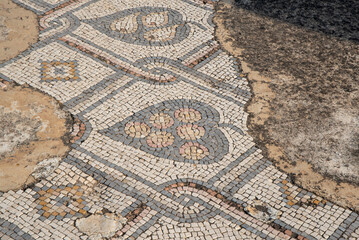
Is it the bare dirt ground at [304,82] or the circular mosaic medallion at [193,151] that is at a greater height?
the bare dirt ground at [304,82]

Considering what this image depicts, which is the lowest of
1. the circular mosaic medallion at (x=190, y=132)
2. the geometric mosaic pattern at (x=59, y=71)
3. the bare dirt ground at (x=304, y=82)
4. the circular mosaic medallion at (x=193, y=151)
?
the geometric mosaic pattern at (x=59, y=71)

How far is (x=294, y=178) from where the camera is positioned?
36.2 feet

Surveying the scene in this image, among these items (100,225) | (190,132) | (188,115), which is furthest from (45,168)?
(188,115)

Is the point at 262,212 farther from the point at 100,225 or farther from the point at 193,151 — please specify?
the point at 100,225

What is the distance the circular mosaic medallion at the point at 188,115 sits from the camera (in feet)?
40.5

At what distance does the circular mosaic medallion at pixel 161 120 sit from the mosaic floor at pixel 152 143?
37 mm

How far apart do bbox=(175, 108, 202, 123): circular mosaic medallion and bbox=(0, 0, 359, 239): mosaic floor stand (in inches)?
1.0

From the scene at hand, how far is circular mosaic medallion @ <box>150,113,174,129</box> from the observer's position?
1215 centimetres

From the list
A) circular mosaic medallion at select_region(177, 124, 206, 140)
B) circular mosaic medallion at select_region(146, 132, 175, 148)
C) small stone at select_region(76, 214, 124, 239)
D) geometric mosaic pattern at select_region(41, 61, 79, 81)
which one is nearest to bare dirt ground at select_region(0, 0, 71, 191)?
geometric mosaic pattern at select_region(41, 61, 79, 81)

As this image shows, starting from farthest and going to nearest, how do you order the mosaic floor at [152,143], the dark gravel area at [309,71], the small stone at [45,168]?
the dark gravel area at [309,71]
the small stone at [45,168]
the mosaic floor at [152,143]

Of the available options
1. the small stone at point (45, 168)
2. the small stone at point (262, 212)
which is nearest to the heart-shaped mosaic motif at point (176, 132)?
the small stone at point (45, 168)

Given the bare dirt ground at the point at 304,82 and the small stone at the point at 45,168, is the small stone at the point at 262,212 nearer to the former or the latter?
the bare dirt ground at the point at 304,82

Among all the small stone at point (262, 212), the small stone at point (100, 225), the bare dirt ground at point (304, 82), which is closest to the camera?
the small stone at point (100, 225)

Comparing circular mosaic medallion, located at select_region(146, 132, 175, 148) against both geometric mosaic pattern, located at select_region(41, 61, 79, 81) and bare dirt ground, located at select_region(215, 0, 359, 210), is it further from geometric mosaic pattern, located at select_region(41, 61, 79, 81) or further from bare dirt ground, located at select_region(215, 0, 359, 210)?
geometric mosaic pattern, located at select_region(41, 61, 79, 81)
